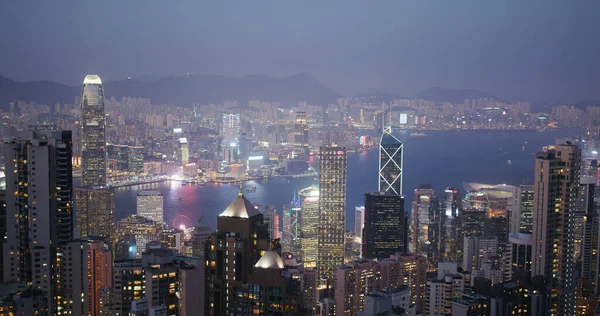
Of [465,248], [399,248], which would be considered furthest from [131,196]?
[465,248]

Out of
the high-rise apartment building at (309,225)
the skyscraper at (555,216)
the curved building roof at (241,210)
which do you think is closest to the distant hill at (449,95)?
the high-rise apartment building at (309,225)

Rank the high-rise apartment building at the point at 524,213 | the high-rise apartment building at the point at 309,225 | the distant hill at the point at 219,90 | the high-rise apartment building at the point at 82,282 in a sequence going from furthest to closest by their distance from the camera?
the distant hill at the point at 219,90
the high-rise apartment building at the point at 309,225
the high-rise apartment building at the point at 524,213
the high-rise apartment building at the point at 82,282

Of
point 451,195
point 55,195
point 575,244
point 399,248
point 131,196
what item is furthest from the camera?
point 131,196

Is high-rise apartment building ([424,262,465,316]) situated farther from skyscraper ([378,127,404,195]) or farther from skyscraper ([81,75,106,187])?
skyscraper ([81,75,106,187])

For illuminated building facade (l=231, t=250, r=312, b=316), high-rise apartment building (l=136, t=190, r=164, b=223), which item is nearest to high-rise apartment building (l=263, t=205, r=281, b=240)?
high-rise apartment building (l=136, t=190, r=164, b=223)

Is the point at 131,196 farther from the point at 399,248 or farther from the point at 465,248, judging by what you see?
the point at 465,248

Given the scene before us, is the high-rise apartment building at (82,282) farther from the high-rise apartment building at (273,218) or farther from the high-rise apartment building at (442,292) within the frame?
the high-rise apartment building at (273,218)

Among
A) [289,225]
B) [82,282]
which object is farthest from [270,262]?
[289,225]
